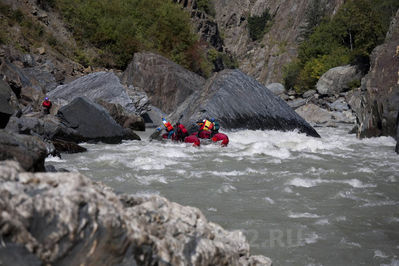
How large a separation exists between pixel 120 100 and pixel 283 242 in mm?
12996

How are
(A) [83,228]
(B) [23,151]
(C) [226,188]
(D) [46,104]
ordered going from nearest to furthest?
(A) [83,228], (B) [23,151], (C) [226,188], (D) [46,104]

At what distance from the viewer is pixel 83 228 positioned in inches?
66.4

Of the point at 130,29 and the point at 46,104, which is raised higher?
the point at 130,29

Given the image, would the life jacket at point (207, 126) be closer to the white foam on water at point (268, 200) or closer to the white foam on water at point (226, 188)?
Result: the white foam on water at point (226, 188)

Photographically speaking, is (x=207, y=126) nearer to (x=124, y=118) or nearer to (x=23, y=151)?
(x=124, y=118)

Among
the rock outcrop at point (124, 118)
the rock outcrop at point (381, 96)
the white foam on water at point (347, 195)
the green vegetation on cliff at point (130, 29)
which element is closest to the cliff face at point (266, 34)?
the green vegetation on cliff at point (130, 29)

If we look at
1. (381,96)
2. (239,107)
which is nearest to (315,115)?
(381,96)

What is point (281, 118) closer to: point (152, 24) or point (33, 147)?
point (33, 147)

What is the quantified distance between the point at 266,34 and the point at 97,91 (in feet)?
199

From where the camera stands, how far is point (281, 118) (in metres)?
13.1

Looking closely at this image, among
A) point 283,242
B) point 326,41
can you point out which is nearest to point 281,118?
point 283,242

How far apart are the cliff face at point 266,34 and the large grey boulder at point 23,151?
2183 inches

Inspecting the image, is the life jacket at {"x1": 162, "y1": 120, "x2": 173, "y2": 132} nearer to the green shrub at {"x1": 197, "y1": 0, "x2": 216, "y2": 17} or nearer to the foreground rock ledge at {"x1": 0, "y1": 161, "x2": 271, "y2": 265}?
the foreground rock ledge at {"x1": 0, "y1": 161, "x2": 271, "y2": 265}

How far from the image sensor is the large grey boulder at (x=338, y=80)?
26.9 meters
